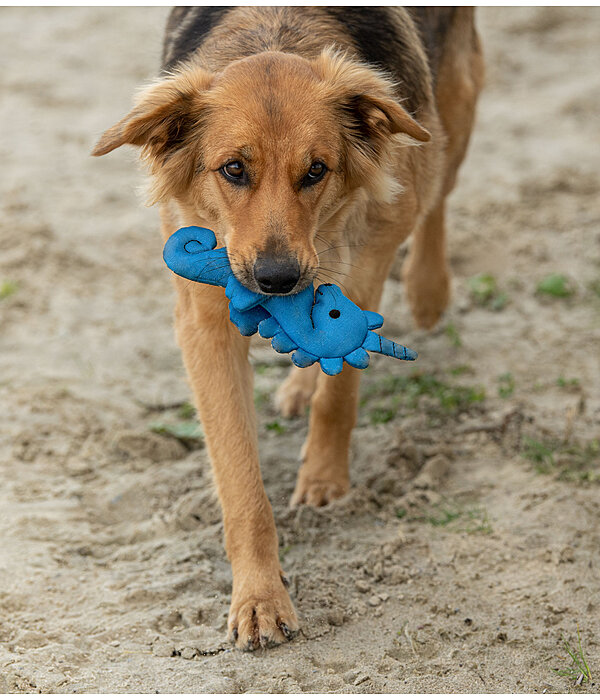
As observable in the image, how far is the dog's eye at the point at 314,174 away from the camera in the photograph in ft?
11.2

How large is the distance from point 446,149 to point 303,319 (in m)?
2.59

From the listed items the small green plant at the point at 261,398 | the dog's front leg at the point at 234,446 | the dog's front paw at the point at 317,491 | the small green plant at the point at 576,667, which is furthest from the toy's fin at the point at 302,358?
the small green plant at the point at 261,398

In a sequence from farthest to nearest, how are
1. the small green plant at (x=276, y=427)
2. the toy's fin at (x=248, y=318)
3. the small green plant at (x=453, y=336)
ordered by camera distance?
the small green plant at (x=453, y=336) < the small green plant at (x=276, y=427) < the toy's fin at (x=248, y=318)

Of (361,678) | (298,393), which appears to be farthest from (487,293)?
(361,678)

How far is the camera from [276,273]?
10.5 ft

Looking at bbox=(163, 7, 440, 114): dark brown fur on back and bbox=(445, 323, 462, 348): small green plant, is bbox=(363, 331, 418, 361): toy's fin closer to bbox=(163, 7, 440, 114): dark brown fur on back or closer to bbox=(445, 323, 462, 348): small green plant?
bbox=(163, 7, 440, 114): dark brown fur on back

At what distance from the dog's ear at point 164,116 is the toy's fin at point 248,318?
71 centimetres

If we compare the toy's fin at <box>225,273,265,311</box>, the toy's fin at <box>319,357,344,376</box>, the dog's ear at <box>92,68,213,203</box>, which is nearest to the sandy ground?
the toy's fin at <box>319,357,344,376</box>

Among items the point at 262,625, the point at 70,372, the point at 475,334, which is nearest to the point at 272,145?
the point at 262,625

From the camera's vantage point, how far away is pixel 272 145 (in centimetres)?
332

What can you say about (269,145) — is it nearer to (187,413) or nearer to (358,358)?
(358,358)

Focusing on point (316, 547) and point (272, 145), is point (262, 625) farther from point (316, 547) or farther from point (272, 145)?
point (272, 145)

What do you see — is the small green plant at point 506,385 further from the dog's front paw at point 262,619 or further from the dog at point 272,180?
the dog's front paw at point 262,619

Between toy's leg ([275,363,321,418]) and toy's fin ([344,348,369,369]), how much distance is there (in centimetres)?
186
